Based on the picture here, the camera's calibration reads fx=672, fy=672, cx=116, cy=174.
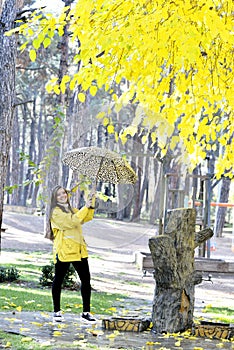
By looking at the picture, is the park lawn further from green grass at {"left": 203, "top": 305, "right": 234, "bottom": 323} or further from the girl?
green grass at {"left": 203, "top": 305, "right": 234, "bottom": 323}

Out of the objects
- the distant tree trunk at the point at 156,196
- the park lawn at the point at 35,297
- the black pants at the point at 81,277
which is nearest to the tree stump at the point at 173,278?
the black pants at the point at 81,277

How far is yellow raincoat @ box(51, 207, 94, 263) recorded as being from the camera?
21.0ft

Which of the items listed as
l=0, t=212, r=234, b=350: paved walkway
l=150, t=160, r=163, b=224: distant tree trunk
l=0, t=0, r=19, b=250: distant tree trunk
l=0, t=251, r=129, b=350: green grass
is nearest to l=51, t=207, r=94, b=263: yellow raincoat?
l=0, t=212, r=234, b=350: paved walkway

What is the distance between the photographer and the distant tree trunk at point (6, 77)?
8.23 metres

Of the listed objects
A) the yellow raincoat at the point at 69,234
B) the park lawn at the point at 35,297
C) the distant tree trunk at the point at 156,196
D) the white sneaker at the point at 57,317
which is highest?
the distant tree trunk at the point at 156,196

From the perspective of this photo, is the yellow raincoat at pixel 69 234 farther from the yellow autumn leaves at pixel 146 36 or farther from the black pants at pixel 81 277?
the yellow autumn leaves at pixel 146 36

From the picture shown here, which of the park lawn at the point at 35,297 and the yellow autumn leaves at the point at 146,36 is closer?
the yellow autumn leaves at the point at 146,36

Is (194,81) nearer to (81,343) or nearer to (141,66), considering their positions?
(141,66)

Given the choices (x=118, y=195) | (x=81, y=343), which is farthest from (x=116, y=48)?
(x=118, y=195)

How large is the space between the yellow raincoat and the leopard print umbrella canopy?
2.83 feet

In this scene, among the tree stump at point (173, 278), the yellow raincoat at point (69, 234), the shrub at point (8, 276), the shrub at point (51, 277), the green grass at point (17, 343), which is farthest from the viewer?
the shrub at point (8, 276)

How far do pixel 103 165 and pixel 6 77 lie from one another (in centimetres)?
188

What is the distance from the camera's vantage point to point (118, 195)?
960 centimetres

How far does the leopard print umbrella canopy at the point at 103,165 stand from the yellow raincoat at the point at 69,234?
86cm
